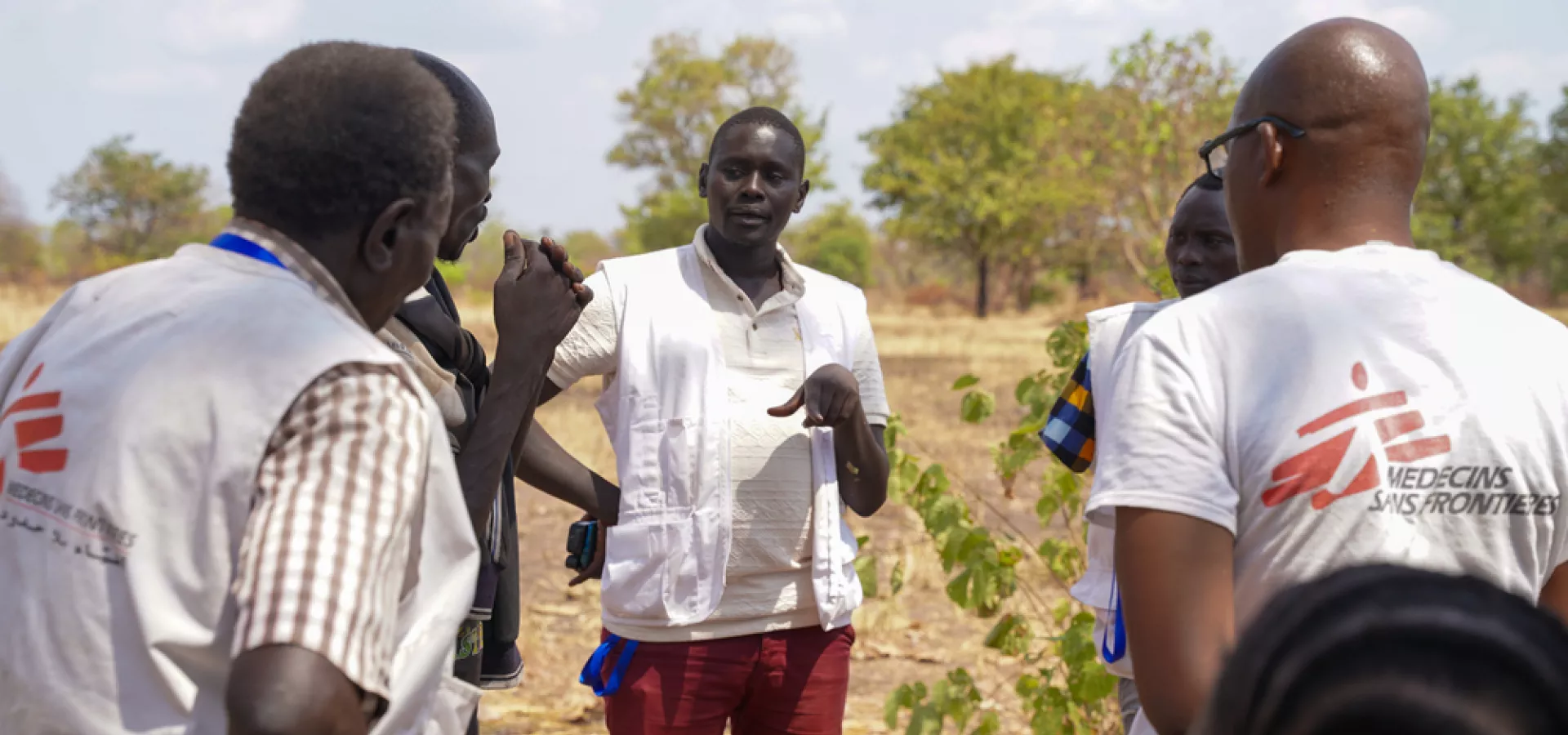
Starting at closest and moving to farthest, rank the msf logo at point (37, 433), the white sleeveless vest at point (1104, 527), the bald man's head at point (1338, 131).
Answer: the msf logo at point (37, 433)
the bald man's head at point (1338, 131)
the white sleeveless vest at point (1104, 527)

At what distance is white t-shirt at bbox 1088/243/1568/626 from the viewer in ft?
5.08

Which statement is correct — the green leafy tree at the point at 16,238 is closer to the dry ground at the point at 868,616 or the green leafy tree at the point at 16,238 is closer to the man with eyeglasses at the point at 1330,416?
the dry ground at the point at 868,616

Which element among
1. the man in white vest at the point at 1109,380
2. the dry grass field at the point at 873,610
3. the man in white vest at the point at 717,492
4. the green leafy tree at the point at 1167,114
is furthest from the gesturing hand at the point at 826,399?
the green leafy tree at the point at 1167,114

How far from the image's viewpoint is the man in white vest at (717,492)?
3.07 m

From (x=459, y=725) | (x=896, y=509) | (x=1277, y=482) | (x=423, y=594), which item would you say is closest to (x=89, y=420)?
(x=423, y=594)

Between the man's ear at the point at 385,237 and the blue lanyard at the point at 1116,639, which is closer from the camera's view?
the man's ear at the point at 385,237

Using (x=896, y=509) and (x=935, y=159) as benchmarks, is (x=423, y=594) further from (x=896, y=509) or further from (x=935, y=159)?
(x=935, y=159)

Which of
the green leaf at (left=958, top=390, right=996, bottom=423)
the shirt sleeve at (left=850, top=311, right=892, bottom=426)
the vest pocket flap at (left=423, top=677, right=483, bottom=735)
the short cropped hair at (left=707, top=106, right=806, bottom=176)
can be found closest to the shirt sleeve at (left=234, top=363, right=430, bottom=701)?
the vest pocket flap at (left=423, top=677, right=483, bottom=735)

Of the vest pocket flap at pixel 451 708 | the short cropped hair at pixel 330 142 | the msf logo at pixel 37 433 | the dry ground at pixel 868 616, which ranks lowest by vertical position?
the dry ground at pixel 868 616

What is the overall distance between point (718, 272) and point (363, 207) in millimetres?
1855

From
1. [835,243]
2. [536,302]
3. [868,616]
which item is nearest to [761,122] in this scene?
[536,302]

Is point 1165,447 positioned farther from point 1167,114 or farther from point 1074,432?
point 1167,114

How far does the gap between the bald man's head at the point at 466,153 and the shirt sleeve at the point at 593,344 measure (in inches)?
27.7

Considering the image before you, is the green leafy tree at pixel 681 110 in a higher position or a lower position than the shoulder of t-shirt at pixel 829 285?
higher
